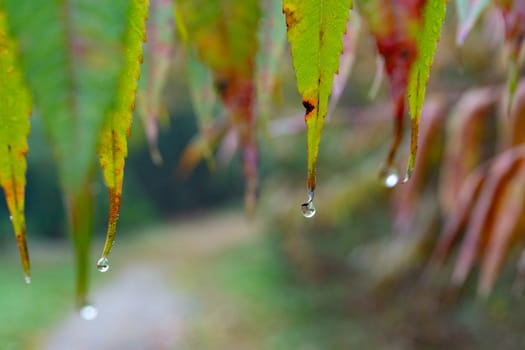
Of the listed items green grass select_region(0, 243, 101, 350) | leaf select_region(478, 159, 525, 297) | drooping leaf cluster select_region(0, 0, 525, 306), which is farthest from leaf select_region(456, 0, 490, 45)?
green grass select_region(0, 243, 101, 350)

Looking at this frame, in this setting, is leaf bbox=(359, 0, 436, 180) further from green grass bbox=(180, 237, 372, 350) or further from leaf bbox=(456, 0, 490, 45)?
green grass bbox=(180, 237, 372, 350)

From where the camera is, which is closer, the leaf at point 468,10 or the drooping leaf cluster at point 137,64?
the drooping leaf cluster at point 137,64

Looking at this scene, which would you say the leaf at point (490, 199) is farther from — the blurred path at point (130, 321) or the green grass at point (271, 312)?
the blurred path at point (130, 321)

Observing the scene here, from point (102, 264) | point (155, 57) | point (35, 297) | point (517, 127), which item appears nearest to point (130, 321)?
point (35, 297)

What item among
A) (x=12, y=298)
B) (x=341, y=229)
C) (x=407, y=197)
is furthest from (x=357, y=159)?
(x=12, y=298)

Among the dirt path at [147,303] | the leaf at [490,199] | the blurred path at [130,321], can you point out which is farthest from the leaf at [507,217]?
the blurred path at [130,321]

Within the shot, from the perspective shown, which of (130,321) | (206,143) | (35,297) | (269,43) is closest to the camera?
(269,43)

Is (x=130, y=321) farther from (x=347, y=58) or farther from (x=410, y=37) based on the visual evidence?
(x=410, y=37)

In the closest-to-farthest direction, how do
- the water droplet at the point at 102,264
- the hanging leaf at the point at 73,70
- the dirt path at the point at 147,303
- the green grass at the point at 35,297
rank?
the hanging leaf at the point at 73,70, the water droplet at the point at 102,264, the green grass at the point at 35,297, the dirt path at the point at 147,303
